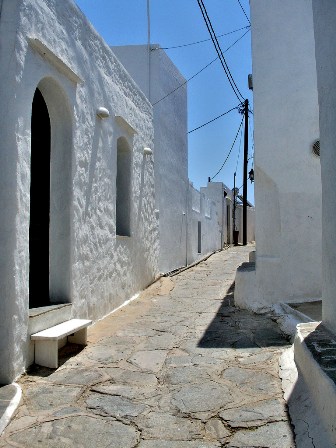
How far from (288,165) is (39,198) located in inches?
148

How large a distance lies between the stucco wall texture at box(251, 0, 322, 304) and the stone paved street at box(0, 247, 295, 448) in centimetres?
101

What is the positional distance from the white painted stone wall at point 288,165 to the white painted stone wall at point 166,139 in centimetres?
434

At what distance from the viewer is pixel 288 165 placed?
646 centimetres

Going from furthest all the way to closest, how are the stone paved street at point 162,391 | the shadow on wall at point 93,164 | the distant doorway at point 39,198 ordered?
the shadow on wall at point 93,164, the distant doorway at point 39,198, the stone paved street at point 162,391

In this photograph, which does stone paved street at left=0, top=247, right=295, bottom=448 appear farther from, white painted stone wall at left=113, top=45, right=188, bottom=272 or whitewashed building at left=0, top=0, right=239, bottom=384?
white painted stone wall at left=113, top=45, right=188, bottom=272

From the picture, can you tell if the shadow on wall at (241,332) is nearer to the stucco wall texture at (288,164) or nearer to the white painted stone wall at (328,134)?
the stucco wall texture at (288,164)

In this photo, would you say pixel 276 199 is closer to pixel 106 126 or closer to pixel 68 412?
pixel 106 126

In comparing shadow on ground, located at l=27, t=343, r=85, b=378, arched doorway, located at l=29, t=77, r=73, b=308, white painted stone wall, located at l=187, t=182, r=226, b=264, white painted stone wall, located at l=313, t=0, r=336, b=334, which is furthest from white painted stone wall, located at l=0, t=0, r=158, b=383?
white painted stone wall, located at l=187, t=182, r=226, b=264

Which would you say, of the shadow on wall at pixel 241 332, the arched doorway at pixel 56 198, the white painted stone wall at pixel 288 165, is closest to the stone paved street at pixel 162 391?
the shadow on wall at pixel 241 332

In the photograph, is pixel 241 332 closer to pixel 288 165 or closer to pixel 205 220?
pixel 288 165

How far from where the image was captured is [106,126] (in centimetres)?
635

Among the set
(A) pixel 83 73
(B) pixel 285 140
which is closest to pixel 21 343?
(A) pixel 83 73

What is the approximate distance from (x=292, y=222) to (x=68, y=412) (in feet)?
14.9

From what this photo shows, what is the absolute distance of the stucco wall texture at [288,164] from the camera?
21.1 feet
